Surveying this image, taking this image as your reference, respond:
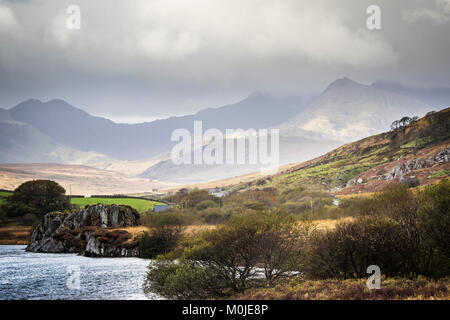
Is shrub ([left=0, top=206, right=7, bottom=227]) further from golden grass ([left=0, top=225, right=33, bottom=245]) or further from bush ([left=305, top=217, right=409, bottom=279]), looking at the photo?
bush ([left=305, top=217, right=409, bottom=279])

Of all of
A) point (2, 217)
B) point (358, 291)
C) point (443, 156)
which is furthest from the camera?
point (443, 156)

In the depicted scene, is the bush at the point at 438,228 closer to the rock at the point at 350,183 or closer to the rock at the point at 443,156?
the rock at the point at 443,156

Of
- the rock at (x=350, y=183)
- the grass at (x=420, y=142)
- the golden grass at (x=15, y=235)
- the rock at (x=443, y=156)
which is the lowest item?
the golden grass at (x=15, y=235)

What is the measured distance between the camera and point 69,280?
189 feet

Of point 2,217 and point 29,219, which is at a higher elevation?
point 2,217

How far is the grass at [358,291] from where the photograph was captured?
27.0 meters

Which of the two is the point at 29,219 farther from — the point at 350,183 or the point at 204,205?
the point at 350,183

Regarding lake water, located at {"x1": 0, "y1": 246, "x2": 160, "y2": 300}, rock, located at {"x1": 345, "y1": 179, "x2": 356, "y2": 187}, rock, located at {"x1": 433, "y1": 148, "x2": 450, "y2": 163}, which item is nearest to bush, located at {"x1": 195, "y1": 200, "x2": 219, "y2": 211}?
lake water, located at {"x1": 0, "y1": 246, "x2": 160, "y2": 300}

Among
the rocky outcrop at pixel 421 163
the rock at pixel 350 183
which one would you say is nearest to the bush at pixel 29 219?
the rock at pixel 350 183

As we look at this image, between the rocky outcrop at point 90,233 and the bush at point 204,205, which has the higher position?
the bush at point 204,205

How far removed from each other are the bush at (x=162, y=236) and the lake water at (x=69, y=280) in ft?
34.1

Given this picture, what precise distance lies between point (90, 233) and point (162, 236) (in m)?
28.7

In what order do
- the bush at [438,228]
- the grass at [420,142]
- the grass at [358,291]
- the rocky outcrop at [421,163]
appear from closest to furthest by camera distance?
the grass at [358,291]
the bush at [438,228]
the rocky outcrop at [421,163]
the grass at [420,142]

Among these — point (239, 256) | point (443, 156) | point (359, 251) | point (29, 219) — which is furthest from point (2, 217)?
point (443, 156)
